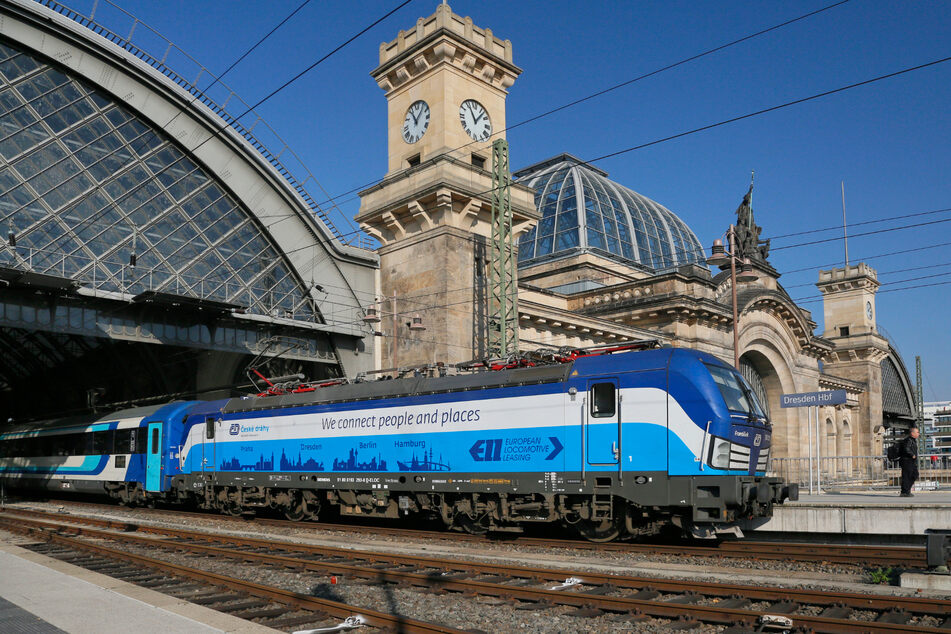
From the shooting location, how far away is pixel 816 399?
85.4ft

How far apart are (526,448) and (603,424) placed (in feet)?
6.47

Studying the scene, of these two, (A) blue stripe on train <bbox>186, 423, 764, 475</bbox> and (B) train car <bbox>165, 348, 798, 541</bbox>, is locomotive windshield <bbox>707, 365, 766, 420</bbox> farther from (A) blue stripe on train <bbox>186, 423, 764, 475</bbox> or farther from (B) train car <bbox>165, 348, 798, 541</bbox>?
(A) blue stripe on train <bbox>186, 423, 764, 475</bbox>

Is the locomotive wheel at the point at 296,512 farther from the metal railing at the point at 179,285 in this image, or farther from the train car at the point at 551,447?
the metal railing at the point at 179,285

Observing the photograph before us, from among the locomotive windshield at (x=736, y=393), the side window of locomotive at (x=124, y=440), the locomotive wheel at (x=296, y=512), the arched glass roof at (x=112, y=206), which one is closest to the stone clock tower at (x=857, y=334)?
the arched glass roof at (x=112, y=206)

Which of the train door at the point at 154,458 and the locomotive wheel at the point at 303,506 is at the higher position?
the train door at the point at 154,458

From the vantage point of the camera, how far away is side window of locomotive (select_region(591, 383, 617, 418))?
16.1 m

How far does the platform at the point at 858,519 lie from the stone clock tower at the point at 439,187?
14470 mm

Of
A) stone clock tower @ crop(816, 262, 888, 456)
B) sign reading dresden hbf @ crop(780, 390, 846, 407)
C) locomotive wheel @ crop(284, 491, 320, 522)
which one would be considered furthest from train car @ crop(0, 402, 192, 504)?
stone clock tower @ crop(816, 262, 888, 456)

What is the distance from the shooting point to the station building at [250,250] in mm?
31188

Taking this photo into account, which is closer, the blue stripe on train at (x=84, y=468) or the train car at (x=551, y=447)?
the train car at (x=551, y=447)

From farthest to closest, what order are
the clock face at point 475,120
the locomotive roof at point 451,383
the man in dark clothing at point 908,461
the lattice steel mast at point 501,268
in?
the clock face at point 475,120, the lattice steel mast at point 501,268, the man in dark clothing at point 908,461, the locomotive roof at point 451,383

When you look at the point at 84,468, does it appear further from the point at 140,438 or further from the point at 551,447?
the point at 551,447

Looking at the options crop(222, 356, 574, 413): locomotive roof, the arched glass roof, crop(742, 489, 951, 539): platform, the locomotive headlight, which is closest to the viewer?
the locomotive headlight

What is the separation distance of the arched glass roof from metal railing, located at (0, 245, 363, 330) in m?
0.06
